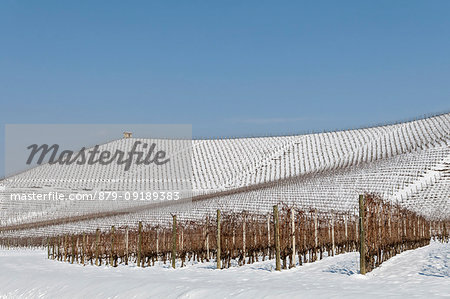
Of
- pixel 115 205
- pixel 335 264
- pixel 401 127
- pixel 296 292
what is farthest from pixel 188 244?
pixel 401 127

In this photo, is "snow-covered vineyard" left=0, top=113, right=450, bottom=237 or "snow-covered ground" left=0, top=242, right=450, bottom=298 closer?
"snow-covered ground" left=0, top=242, right=450, bottom=298

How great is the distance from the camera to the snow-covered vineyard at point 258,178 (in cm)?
5441

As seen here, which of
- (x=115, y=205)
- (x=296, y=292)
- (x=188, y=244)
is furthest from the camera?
(x=115, y=205)

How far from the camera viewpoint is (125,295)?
12.1 metres

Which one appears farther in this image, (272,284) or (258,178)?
(258,178)

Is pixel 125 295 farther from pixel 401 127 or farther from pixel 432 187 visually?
pixel 401 127

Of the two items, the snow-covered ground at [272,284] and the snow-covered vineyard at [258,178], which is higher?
the snow-covered vineyard at [258,178]

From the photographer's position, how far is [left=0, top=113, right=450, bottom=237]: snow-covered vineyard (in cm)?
5441

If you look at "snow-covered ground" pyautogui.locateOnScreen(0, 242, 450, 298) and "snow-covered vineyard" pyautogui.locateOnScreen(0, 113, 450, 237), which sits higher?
"snow-covered vineyard" pyautogui.locateOnScreen(0, 113, 450, 237)

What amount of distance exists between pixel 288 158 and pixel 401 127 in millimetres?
18674

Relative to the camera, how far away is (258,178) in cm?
8288

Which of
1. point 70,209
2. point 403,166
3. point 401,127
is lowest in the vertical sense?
point 70,209

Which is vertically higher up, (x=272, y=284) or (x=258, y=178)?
(x=258, y=178)

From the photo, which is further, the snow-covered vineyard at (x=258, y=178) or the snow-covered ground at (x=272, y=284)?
the snow-covered vineyard at (x=258, y=178)
